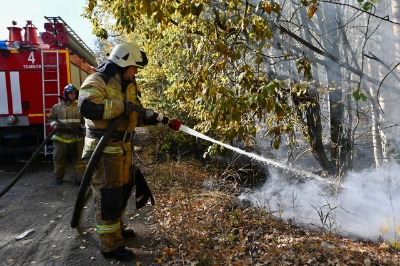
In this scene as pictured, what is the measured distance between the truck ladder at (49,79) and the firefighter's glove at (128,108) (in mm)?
4393

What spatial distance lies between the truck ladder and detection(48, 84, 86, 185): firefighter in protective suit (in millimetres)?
917

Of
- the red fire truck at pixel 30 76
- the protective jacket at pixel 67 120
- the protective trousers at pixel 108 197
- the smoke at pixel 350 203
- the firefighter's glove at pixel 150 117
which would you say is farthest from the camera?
the red fire truck at pixel 30 76

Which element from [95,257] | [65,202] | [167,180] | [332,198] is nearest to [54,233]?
[95,257]

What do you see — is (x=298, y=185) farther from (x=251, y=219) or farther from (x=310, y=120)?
(x=251, y=219)

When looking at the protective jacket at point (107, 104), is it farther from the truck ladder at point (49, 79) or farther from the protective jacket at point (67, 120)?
the truck ladder at point (49, 79)

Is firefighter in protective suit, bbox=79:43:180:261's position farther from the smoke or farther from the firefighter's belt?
the smoke

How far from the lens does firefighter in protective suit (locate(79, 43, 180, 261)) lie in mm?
3350

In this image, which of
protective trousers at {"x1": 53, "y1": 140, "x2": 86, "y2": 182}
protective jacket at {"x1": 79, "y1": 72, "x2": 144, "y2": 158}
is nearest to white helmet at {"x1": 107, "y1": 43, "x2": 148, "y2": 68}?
protective jacket at {"x1": 79, "y1": 72, "x2": 144, "y2": 158}

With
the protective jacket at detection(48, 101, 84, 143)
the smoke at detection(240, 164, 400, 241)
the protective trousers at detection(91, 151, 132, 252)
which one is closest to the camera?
the protective trousers at detection(91, 151, 132, 252)

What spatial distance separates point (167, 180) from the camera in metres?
6.52

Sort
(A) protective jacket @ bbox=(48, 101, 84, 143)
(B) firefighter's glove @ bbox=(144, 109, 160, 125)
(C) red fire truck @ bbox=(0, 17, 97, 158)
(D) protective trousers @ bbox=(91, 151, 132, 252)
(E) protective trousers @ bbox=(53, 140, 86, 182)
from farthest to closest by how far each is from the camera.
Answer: (C) red fire truck @ bbox=(0, 17, 97, 158) < (E) protective trousers @ bbox=(53, 140, 86, 182) < (A) protective jacket @ bbox=(48, 101, 84, 143) < (B) firefighter's glove @ bbox=(144, 109, 160, 125) < (D) protective trousers @ bbox=(91, 151, 132, 252)

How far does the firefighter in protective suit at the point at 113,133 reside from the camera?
335 centimetres

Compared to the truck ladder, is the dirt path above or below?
below

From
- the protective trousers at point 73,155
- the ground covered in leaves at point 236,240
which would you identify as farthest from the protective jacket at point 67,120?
the ground covered in leaves at point 236,240
